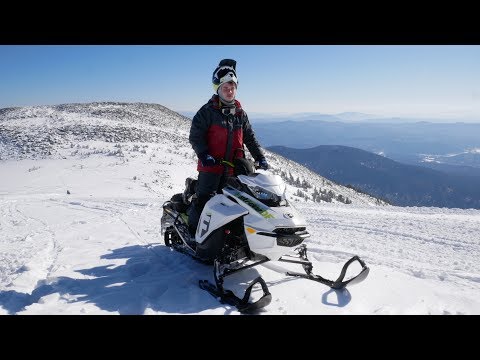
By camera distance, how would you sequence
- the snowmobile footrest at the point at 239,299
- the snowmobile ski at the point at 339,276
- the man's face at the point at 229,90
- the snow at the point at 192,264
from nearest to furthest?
the snowmobile footrest at the point at 239,299
the snow at the point at 192,264
the snowmobile ski at the point at 339,276
the man's face at the point at 229,90

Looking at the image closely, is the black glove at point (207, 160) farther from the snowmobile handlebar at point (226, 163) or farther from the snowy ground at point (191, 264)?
the snowy ground at point (191, 264)

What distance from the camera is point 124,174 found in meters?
22.6

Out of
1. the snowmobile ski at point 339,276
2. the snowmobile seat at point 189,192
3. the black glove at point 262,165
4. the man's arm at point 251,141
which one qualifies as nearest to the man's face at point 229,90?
the man's arm at point 251,141

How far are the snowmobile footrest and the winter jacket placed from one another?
1.76 m

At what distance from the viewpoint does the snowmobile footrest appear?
13.4ft

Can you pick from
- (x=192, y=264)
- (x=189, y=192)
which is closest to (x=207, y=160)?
(x=189, y=192)

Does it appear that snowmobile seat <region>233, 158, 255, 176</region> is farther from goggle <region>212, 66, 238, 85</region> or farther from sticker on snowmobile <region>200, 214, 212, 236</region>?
goggle <region>212, 66, 238, 85</region>

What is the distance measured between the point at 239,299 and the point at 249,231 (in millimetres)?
821

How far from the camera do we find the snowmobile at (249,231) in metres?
4.37
